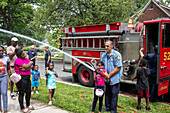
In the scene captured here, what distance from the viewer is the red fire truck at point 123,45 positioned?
5707 mm

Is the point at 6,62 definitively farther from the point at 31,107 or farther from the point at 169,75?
the point at 169,75

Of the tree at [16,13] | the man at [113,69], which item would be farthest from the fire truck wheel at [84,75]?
the tree at [16,13]

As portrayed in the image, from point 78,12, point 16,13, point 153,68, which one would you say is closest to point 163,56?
point 153,68

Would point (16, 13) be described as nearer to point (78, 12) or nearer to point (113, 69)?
point (78, 12)

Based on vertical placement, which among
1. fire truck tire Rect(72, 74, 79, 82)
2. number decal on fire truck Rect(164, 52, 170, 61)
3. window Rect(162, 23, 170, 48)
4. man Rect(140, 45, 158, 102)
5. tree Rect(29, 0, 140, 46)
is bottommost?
fire truck tire Rect(72, 74, 79, 82)

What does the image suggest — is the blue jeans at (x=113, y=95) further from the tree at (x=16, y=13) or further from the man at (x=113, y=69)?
the tree at (x=16, y=13)

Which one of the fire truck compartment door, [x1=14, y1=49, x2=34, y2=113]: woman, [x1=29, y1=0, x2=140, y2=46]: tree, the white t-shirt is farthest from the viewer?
[x1=29, y1=0, x2=140, y2=46]: tree

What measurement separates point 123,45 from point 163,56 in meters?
1.77

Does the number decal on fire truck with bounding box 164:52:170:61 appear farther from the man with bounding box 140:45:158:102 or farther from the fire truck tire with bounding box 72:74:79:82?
the fire truck tire with bounding box 72:74:79:82

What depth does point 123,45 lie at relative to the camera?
7105mm

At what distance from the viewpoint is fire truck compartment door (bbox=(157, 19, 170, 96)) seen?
557 centimetres

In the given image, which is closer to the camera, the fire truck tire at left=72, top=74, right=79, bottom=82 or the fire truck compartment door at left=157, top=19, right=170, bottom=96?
the fire truck compartment door at left=157, top=19, right=170, bottom=96

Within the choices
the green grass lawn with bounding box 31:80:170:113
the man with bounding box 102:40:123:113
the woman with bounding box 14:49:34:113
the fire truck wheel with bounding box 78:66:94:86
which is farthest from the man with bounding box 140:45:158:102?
the woman with bounding box 14:49:34:113

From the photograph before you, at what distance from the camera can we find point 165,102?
609 centimetres
